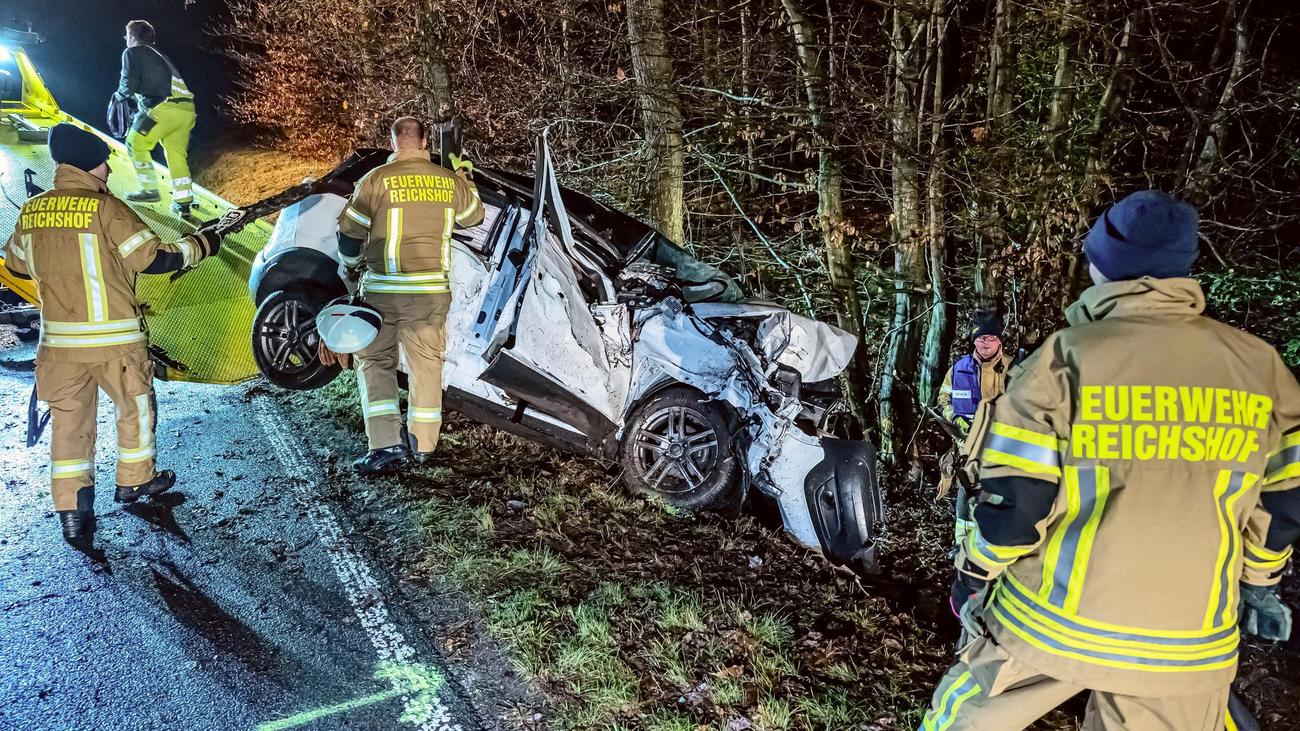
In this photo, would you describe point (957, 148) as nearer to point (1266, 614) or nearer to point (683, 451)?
point (683, 451)

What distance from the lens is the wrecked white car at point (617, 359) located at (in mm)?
4016

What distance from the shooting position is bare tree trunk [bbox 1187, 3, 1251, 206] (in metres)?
4.64

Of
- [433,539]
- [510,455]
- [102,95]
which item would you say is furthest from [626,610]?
[102,95]

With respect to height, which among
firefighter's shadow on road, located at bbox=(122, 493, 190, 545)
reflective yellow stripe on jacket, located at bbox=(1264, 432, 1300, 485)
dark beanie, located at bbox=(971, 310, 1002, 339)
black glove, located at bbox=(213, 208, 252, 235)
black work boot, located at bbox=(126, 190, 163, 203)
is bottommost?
firefighter's shadow on road, located at bbox=(122, 493, 190, 545)

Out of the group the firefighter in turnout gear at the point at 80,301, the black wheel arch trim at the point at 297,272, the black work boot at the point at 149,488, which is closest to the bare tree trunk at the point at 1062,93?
the black wheel arch trim at the point at 297,272

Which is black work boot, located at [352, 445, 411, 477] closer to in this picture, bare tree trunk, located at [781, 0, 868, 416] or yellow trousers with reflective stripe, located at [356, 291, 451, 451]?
yellow trousers with reflective stripe, located at [356, 291, 451, 451]

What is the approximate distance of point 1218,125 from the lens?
4762mm

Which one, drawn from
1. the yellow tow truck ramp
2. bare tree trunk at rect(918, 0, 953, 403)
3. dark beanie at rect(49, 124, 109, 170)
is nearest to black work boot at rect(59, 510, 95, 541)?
the yellow tow truck ramp

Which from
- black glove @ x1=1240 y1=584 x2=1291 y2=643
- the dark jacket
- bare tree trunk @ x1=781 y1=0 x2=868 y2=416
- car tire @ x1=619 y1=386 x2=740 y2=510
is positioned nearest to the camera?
black glove @ x1=1240 y1=584 x2=1291 y2=643

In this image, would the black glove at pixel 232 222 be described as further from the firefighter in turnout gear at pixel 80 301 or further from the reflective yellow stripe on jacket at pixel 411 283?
the reflective yellow stripe on jacket at pixel 411 283

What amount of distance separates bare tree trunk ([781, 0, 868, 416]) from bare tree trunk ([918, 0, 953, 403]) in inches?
21.3

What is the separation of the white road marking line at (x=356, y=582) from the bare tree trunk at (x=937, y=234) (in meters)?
4.28

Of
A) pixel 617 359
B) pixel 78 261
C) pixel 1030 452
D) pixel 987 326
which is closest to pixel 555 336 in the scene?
pixel 617 359

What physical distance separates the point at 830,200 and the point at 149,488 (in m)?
4.86
